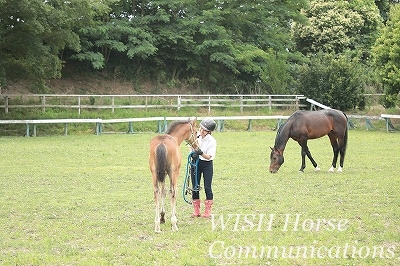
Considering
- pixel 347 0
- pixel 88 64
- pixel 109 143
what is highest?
pixel 347 0

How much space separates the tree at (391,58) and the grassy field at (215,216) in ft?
47.4

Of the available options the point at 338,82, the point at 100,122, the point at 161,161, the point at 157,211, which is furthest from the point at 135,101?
the point at 157,211

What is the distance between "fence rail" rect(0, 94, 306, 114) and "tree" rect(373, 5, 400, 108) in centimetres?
537

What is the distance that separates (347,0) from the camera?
49375 millimetres

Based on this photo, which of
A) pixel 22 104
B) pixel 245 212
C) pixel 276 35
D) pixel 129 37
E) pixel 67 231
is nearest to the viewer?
pixel 67 231

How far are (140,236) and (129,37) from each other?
105 feet

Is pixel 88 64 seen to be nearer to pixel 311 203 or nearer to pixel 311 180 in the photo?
pixel 311 180

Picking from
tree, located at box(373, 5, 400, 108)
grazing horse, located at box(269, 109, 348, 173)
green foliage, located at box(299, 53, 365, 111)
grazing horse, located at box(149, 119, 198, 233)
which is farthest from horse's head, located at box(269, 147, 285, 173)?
green foliage, located at box(299, 53, 365, 111)

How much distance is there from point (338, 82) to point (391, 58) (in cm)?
396

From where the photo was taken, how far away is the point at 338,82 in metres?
36.6

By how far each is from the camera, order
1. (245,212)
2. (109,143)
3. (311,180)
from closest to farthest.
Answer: (245,212) < (311,180) < (109,143)

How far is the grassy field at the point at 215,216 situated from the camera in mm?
7945

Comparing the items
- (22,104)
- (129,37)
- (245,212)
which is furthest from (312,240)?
(129,37)

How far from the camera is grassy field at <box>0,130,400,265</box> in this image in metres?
7.95
